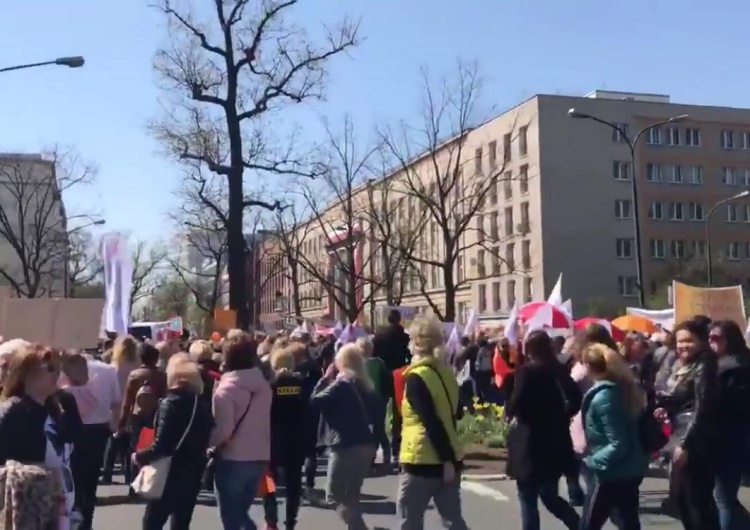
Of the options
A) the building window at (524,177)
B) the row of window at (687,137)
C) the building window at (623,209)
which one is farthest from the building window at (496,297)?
the row of window at (687,137)

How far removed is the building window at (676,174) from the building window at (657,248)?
4002mm

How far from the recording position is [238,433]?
8148 mm

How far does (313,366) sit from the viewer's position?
49.0ft

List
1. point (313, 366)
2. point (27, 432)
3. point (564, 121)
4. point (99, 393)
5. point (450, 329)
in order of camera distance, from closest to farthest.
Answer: point (27, 432), point (99, 393), point (313, 366), point (450, 329), point (564, 121)

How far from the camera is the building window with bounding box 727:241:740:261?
7194 centimetres

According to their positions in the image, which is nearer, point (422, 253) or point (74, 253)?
point (74, 253)

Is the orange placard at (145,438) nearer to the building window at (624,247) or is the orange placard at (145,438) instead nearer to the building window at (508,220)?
the building window at (508,220)

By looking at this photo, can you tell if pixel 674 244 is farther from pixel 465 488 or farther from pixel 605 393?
pixel 605 393

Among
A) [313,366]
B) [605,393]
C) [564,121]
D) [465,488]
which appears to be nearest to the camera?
[605,393]

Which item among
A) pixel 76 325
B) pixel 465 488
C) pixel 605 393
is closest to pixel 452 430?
pixel 605 393

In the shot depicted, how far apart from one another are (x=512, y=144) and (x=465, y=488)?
56797 mm

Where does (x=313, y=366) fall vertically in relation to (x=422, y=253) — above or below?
below

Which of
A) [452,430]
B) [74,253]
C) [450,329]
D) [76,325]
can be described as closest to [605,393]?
[452,430]

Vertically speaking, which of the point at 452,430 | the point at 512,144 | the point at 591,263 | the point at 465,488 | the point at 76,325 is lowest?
the point at 465,488
